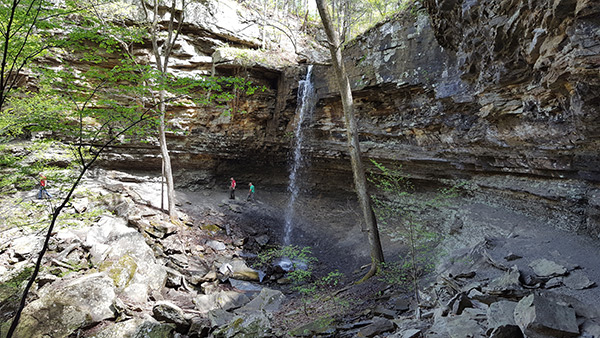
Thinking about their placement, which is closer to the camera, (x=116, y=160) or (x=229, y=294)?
(x=229, y=294)

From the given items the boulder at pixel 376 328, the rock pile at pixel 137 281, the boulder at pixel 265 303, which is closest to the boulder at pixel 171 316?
the rock pile at pixel 137 281

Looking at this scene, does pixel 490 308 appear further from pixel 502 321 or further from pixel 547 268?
pixel 547 268

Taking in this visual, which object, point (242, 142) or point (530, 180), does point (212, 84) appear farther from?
point (242, 142)

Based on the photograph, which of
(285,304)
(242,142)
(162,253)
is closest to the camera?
(285,304)

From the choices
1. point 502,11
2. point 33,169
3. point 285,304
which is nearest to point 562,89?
point 502,11

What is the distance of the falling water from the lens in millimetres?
15484

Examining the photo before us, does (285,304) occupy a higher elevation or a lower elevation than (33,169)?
lower

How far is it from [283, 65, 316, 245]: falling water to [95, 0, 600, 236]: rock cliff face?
58 cm

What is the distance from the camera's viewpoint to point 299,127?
53.3 feet

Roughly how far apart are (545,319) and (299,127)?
14167 mm

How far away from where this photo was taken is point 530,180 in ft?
29.0

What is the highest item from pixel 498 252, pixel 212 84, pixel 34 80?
pixel 34 80

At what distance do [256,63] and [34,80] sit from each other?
10422 millimetres

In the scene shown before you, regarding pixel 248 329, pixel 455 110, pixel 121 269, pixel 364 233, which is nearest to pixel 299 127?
pixel 364 233
